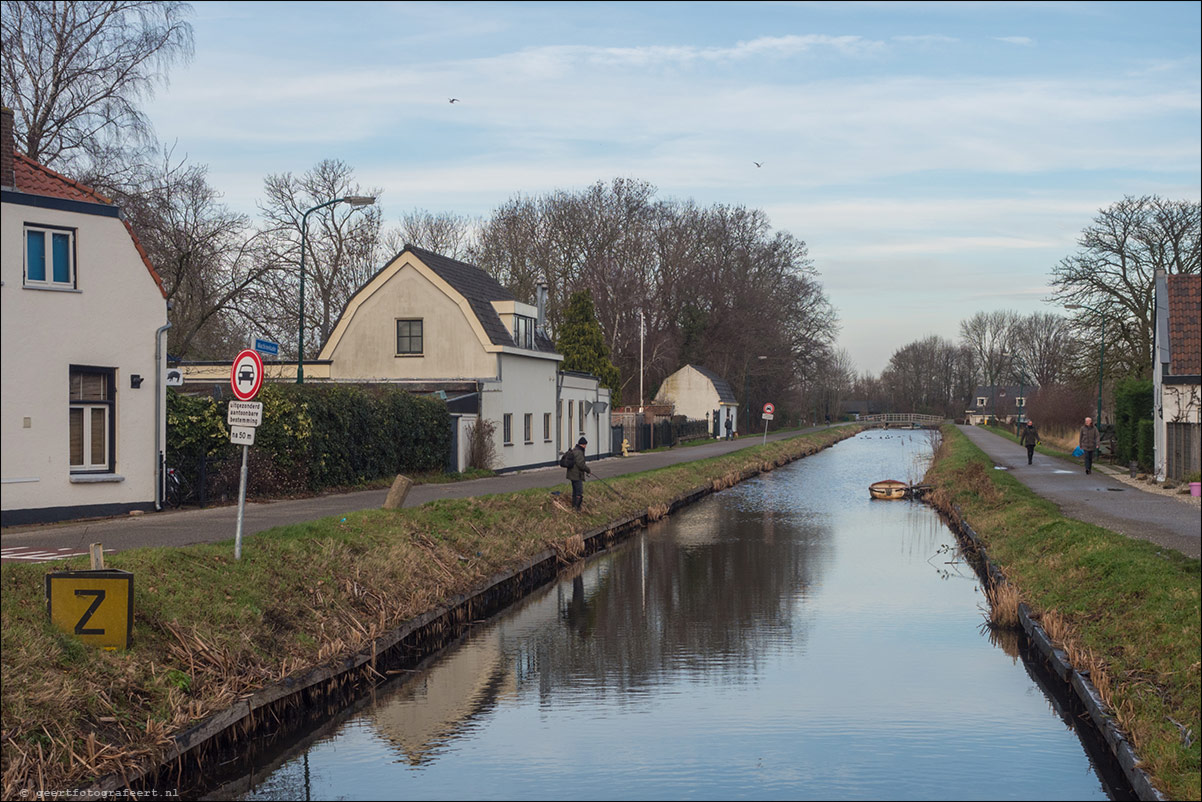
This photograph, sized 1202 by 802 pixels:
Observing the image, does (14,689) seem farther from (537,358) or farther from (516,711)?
(537,358)

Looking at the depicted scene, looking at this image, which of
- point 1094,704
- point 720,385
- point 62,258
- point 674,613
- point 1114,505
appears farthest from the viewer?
point 720,385

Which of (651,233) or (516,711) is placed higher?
(651,233)

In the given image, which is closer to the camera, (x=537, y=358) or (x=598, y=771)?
(x=598, y=771)

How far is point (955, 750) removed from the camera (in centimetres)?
961

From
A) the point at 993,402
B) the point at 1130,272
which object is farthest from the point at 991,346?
the point at 1130,272

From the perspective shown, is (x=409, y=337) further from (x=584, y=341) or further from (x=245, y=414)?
(x=245, y=414)

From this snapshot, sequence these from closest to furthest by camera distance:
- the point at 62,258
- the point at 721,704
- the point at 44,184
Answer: the point at 721,704
the point at 62,258
the point at 44,184

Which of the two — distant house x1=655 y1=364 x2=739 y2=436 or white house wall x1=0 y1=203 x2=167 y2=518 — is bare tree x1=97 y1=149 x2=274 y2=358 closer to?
white house wall x1=0 y1=203 x2=167 y2=518

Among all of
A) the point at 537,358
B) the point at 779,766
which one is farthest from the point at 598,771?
the point at 537,358

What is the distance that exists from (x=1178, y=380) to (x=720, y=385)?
1824 inches

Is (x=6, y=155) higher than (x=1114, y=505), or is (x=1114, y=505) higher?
(x=6, y=155)

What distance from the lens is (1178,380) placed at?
2838cm

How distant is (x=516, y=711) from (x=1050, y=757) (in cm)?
463

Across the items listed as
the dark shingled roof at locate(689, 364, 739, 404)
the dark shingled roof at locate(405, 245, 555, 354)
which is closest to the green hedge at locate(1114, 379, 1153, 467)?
the dark shingled roof at locate(405, 245, 555, 354)
